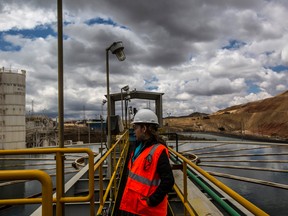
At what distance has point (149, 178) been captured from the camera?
2.55m

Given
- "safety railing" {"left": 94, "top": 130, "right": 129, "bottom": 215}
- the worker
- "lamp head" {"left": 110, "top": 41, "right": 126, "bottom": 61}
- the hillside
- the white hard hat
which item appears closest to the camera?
the worker

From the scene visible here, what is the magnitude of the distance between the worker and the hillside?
71447 mm

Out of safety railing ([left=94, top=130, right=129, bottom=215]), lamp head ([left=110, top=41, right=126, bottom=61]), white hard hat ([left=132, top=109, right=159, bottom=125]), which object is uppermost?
lamp head ([left=110, top=41, right=126, bottom=61])

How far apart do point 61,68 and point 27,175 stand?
1783 mm

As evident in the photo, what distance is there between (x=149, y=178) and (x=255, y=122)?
98434 mm

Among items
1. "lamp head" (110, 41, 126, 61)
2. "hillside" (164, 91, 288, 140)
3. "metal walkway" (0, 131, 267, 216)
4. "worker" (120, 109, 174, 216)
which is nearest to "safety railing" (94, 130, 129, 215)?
"metal walkway" (0, 131, 267, 216)

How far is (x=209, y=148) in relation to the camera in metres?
22.1

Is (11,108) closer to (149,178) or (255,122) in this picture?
(149,178)

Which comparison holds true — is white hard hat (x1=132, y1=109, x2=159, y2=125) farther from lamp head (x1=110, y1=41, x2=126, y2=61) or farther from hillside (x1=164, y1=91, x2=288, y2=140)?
hillside (x1=164, y1=91, x2=288, y2=140)

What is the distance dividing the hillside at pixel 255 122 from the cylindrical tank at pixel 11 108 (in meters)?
46.3

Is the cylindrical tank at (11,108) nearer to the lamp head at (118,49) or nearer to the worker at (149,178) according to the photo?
the lamp head at (118,49)

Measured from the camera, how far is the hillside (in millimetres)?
81750

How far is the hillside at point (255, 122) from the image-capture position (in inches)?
3219

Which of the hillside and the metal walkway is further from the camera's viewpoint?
the hillside
